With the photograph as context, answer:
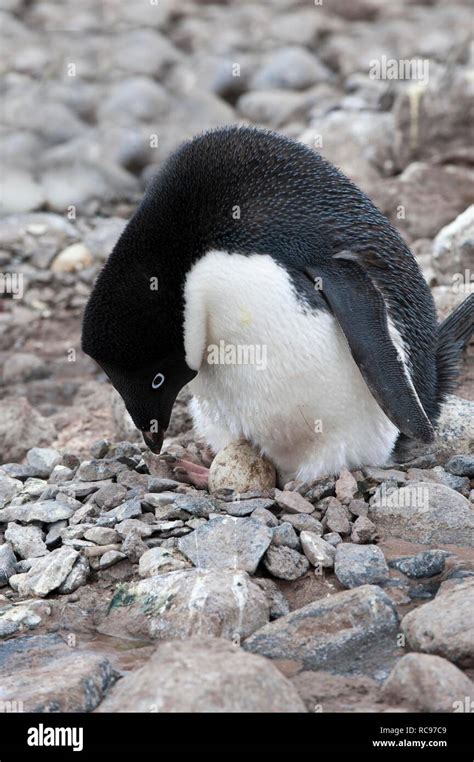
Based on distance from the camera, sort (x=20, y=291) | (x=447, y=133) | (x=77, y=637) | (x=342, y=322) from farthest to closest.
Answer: (x=447, y=133), (x=20, y=291), (x=342, y=322), (x=77, y=637)

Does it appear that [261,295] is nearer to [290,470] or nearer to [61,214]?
[290,470]

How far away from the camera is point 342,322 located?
143 inches

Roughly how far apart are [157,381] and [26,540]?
2.36 ft

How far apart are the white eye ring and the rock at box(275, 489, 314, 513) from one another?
0.61 metres

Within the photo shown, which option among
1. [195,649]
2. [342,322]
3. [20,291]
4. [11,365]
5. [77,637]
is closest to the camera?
[195,649]

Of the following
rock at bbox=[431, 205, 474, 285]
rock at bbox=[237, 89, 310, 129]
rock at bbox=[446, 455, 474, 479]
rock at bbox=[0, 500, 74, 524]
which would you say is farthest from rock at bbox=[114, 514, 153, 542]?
rock at bbox=[237, 89, 310, 129]

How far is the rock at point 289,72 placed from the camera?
13367mm

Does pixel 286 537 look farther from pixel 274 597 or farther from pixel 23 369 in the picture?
pixel 23 369

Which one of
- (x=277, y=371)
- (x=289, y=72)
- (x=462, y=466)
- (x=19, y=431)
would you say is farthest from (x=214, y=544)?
(x=289, y=72)

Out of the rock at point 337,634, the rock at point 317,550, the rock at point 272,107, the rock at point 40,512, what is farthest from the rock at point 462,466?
the rock at point 272,107

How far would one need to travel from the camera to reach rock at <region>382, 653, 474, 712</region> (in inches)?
98.4

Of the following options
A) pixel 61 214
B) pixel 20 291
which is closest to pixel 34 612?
pixel 20 291

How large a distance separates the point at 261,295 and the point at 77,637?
48.3 inches

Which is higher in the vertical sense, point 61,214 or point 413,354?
point 61,214
